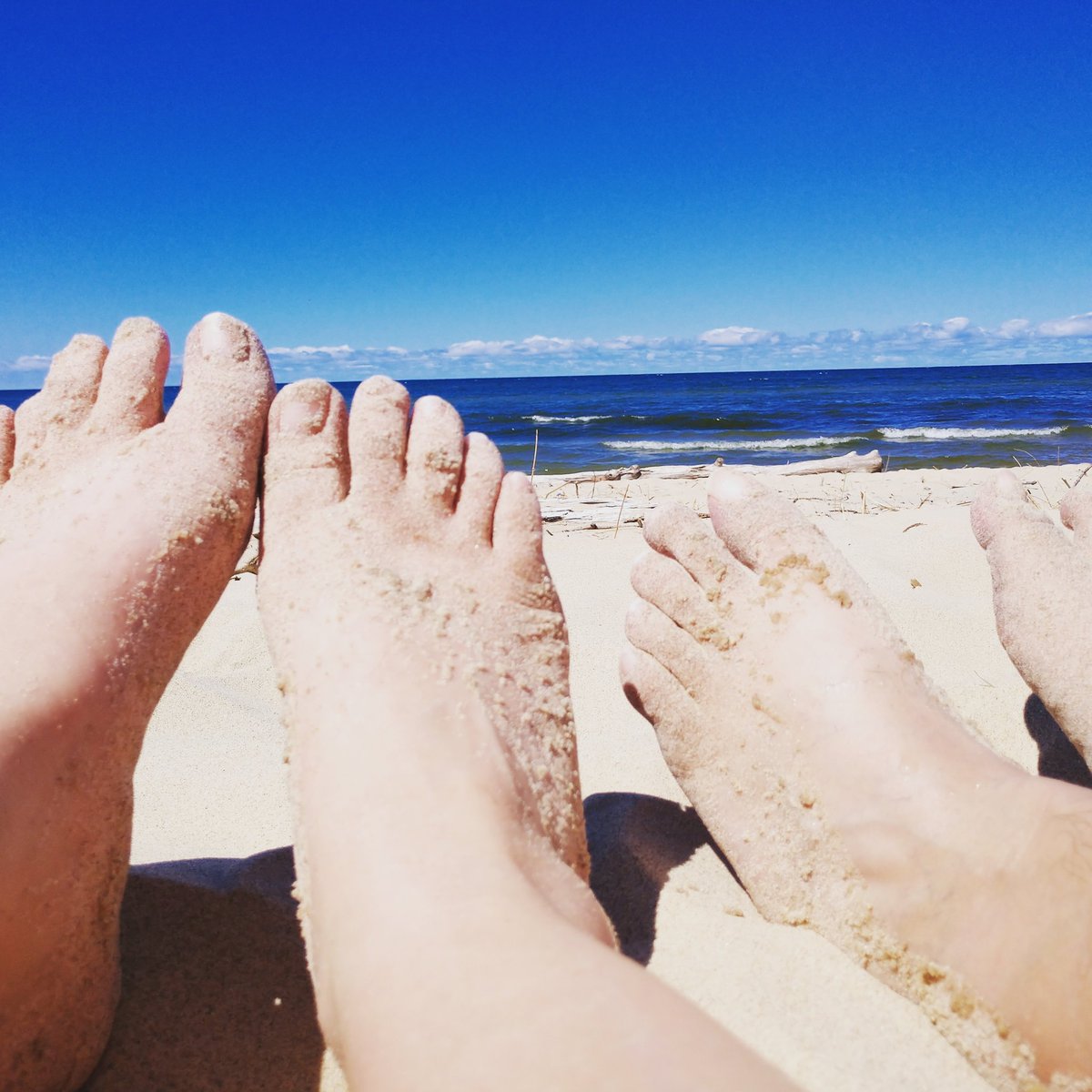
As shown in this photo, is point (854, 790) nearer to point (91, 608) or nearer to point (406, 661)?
point (406, 661)

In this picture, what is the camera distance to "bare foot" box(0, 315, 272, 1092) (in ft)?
3.30

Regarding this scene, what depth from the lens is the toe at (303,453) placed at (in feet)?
4.84

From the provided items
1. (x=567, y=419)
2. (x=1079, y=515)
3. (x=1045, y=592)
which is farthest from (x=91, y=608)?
(x=567, y=419)

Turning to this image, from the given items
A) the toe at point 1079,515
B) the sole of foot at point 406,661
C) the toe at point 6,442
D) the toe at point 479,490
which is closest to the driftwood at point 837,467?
the toe at point 1079,515

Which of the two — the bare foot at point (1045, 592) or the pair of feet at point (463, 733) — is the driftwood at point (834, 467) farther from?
the pair of feet at point (463, 733)

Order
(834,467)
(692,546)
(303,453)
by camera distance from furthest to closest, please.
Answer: (834,467) → (692,546) → (303,453)

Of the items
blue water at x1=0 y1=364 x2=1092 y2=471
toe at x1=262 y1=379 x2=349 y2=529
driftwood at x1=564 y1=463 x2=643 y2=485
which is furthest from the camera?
blue water at x1=0 y1=364 x2=1092 y2=471

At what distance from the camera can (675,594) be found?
1.72m

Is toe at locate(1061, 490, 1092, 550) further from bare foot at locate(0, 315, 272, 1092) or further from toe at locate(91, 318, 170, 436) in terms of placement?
toe at locate(91, 318, 170, 436)

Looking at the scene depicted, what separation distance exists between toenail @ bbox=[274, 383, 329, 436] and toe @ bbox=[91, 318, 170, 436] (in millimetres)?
263

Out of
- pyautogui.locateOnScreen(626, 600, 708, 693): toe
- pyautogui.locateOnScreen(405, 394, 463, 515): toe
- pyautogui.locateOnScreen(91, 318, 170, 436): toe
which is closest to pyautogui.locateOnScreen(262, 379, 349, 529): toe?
pyautogui.locateOnScreen(405, 394, 463, 515): toe

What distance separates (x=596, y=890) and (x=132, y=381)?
1272 millimetres

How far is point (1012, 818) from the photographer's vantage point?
1093 mm

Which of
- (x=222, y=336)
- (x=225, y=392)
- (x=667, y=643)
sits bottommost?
(x=667, y=643)
